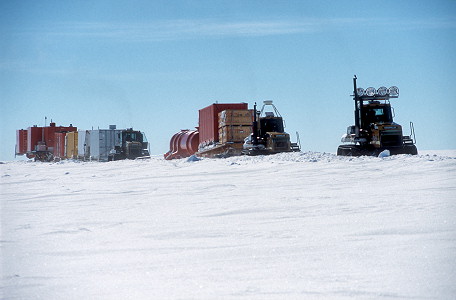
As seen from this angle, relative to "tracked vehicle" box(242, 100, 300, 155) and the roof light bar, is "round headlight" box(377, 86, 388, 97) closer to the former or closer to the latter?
the roof light bar

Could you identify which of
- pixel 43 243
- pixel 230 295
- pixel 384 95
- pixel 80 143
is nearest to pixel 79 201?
pixel 43 243

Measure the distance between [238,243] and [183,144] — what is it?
87.8 ft

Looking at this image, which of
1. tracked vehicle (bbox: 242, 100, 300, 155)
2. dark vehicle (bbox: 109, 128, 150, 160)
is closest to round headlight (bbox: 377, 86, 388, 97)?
tracked vehicle (bbox: 242, 100, 300, 155)

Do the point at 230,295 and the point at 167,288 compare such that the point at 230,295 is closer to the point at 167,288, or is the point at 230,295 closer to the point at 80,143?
the point at 167,288

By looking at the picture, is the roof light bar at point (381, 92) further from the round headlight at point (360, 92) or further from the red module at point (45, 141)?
the red module at point (45, 141)

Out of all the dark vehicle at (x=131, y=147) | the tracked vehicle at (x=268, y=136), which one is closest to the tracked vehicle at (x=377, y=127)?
the tracked vehicle at (x=268, y=136)

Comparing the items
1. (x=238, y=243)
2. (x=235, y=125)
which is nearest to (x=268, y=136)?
(x=235, y=125)

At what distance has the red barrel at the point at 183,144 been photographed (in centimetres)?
3016

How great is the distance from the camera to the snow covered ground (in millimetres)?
3312

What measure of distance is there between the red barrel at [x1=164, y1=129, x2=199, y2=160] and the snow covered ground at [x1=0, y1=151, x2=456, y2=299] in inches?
830

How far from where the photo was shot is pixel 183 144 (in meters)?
31.2

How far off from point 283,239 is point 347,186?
451 cm

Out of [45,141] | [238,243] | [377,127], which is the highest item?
[45,141]

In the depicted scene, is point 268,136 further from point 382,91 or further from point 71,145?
point 71,145
